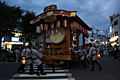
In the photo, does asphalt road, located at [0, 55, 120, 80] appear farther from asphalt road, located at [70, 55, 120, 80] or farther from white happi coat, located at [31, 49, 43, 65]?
white happi coat, located at [31, 49, 43, 65]

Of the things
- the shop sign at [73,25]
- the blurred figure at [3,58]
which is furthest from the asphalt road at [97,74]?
the blurred figure at [3,58]

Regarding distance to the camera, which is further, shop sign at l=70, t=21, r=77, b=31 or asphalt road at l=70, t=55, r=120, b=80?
shop sign at l=70, t=21, r=77, b=31

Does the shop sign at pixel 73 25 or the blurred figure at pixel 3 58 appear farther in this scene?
the blurred figure at pixel 3 58

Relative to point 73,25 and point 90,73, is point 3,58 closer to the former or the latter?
point 73,25

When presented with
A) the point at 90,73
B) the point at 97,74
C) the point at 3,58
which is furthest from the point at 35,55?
the point at 3,58

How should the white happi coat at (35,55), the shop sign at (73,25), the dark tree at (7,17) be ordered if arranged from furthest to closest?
the dark tree at (7,17)
the shop sign at (73,25)
the white happi coat at (35,55)

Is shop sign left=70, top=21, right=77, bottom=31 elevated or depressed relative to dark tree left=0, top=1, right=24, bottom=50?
depressed

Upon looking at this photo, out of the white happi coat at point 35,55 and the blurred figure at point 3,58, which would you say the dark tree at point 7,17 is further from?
the white happi coat at point 35,55

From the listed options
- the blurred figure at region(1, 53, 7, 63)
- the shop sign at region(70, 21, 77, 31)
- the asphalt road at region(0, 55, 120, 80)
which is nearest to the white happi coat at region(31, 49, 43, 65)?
the asphalt road at region(0, 55, 120, 80)

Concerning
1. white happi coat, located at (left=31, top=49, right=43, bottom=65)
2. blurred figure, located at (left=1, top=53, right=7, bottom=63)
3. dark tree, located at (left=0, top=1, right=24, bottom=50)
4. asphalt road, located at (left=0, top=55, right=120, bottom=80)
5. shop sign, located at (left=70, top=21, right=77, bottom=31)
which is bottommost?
asphalt road, located at (left=0, top=55, right=120, bottom=80)

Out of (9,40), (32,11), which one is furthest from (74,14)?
(9,40)

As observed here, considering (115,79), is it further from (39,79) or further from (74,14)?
(74,14)

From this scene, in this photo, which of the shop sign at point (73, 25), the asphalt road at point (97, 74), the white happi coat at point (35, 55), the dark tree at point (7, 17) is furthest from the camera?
the dark tree at point (7, 17)

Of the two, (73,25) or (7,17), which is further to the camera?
(7,17)
